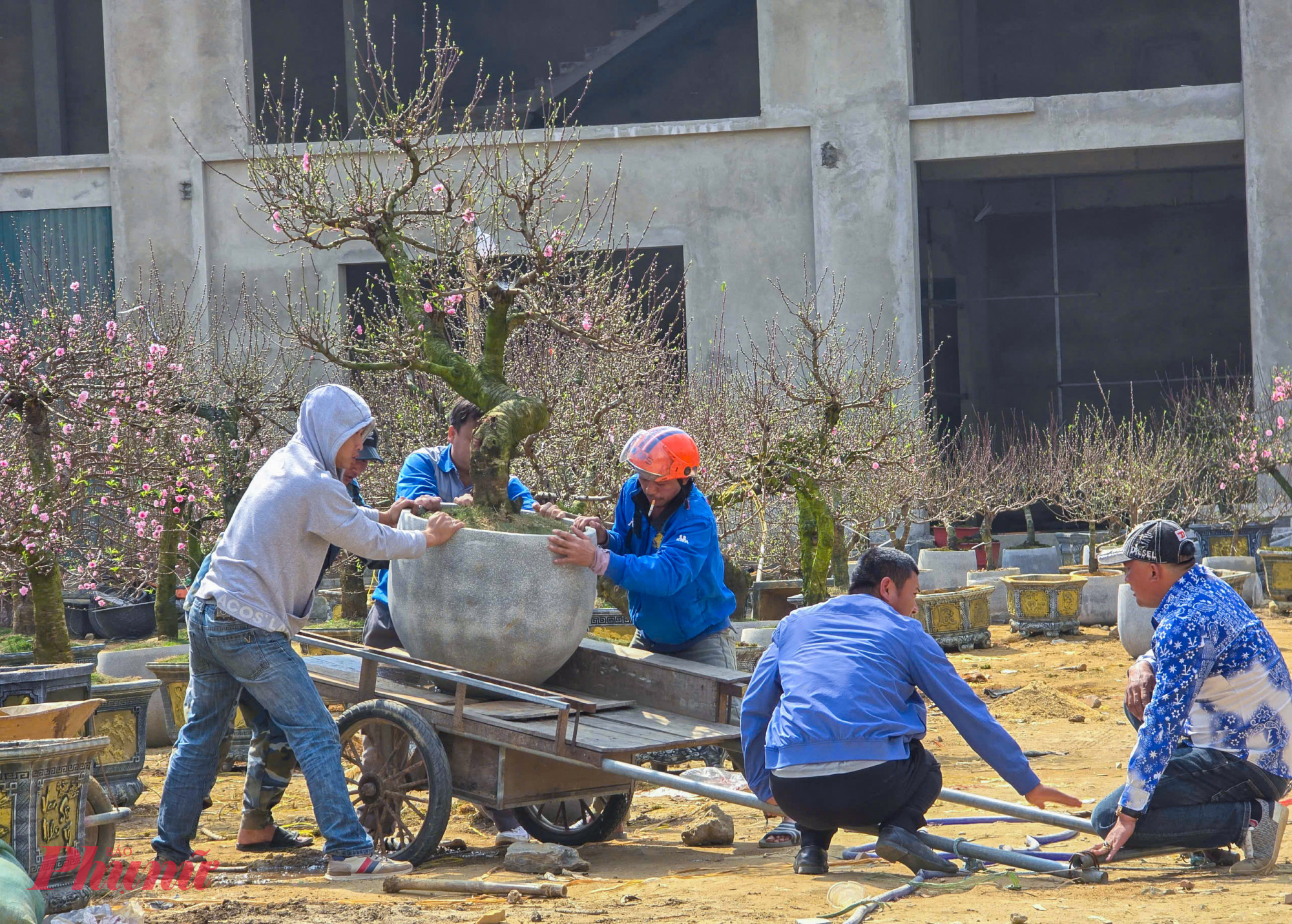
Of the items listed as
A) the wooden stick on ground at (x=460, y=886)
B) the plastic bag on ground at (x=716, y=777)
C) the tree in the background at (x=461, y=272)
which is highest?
the tree in the background at (x=461, y=272)

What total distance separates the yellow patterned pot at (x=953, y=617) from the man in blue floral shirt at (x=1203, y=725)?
8868 mm

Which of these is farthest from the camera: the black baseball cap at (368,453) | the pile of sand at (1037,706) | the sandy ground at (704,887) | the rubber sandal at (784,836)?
the pile of sand at (1037,706)

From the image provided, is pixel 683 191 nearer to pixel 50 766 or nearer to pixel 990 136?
pixel 990 136

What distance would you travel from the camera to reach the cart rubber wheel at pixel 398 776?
531 centimetres

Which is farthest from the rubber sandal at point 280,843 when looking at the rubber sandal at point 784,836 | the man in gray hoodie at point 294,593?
the rubber sandal at point 784,836

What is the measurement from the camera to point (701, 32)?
27375 millimetres

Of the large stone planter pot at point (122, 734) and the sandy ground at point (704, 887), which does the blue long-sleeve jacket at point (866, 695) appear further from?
the large stone planter pot at point (122, 734)

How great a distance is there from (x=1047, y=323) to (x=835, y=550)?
667 inches

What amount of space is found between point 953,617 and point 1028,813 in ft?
29.5

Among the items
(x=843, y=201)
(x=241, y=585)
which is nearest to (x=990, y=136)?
(x=843, y=201)

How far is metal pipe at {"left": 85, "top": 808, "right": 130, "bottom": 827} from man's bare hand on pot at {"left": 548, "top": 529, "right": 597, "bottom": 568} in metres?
1.88

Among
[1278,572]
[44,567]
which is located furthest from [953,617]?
[44,567]

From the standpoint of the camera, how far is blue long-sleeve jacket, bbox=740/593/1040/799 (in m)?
4.72

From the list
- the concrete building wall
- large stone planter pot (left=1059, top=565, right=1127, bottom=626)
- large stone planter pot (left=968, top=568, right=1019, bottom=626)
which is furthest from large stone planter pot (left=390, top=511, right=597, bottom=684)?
the concrete building wall
